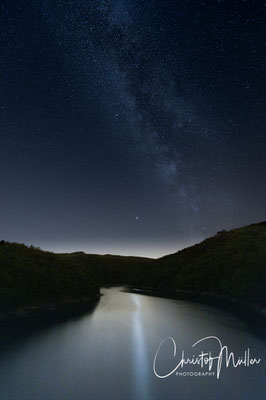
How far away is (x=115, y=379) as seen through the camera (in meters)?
12.2

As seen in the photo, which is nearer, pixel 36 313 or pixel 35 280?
pixel 36 313

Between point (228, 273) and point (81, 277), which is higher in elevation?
point (228, 273)

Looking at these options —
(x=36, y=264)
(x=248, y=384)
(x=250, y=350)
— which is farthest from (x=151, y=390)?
(x=36, y=264)

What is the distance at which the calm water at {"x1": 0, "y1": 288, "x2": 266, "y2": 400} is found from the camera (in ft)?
34.6

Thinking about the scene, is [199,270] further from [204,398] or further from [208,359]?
[204,398]

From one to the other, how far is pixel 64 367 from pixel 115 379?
9.57 feet

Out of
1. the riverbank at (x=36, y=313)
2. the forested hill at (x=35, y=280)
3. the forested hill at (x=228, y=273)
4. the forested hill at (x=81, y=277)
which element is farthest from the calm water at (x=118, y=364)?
the forested hill at (x=228, y=273)

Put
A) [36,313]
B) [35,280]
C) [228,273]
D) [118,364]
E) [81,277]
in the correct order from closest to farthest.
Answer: [118,364] < [36,313] < [35,280] < [228,273] < [81,277]

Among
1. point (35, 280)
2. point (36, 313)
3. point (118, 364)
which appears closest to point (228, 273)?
point (35, 280)

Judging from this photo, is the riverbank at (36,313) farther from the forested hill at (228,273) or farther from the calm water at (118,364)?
the forested hill at (228,273)

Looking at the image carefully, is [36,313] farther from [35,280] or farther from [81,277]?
[81,277]

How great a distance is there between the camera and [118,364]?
1462 centimetres

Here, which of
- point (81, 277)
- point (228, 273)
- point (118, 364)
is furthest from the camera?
point (81, 277)

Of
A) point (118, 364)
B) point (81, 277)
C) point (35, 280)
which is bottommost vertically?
point (118, 364)
